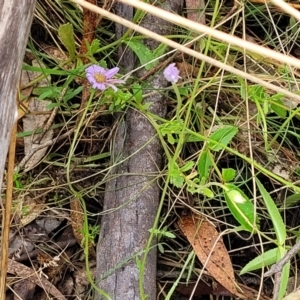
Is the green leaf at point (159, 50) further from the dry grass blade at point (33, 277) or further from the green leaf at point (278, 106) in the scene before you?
the dry grass blade at point (33, 277)

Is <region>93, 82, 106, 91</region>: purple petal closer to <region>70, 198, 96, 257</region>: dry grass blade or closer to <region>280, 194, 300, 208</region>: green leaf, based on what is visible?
<region>70, 198, 96, 257</region>: dry grass blade

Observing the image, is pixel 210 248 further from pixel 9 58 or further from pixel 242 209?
pixel 9 58

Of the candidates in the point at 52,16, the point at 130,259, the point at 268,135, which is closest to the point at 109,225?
the point at 130,259

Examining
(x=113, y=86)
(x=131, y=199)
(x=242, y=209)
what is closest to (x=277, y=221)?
(x=242, y=209)

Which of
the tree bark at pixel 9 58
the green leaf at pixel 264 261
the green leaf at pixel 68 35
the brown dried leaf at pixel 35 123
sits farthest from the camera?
the brown dried leaf at pixel 35 123

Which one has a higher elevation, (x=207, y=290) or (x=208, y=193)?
(x=208, y=193)

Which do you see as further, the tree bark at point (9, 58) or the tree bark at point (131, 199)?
the tree bark at point (131, 199)

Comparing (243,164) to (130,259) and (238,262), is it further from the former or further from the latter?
(130,259)

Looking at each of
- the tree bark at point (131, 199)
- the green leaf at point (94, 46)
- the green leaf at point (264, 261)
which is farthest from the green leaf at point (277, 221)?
the green leaf at point (94, 46)
